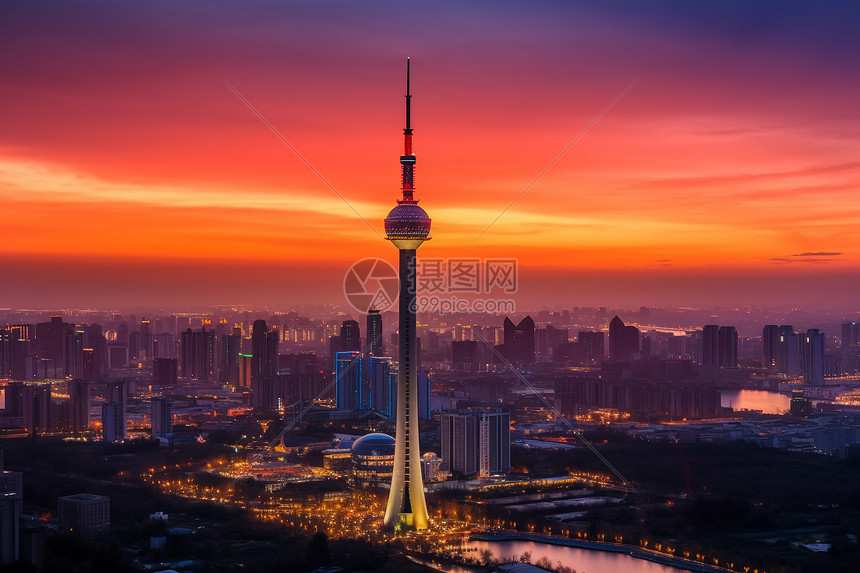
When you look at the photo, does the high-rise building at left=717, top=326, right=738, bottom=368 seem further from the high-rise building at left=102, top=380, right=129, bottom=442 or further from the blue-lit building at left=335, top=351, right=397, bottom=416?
the high-rise building at left=102, top=380, right=129, bottom=442

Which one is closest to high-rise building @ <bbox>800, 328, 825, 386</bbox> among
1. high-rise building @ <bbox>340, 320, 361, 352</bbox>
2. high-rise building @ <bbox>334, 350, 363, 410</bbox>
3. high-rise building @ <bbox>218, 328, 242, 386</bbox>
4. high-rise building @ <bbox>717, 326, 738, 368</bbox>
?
high-rise building @ <bbox>717, 326, 738, 368</bbox>

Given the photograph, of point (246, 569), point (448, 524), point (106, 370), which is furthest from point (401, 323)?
point (106, 370)

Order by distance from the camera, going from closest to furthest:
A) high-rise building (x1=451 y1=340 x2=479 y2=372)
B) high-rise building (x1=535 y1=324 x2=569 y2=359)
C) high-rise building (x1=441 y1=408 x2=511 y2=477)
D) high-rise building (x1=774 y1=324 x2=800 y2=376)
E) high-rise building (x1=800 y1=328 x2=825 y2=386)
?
high-rise building (x1=441 y1=408 x2=511 y2=477) → high-rise building (x1=800 y1=328 x2=825 y2=386) → high-rise building (x1=774 y1=324 x2=800 y2=376) → high-rise building (x1=451 y1=340 x2=479 y2=372) → high-rise building (x1=535 y1=324 x2=569 y2=359)

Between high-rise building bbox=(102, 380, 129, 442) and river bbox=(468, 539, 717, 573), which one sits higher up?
high-rise building bbox=(102, 380, 129, 442)

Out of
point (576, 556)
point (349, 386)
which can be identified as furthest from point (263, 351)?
point (576, 556)

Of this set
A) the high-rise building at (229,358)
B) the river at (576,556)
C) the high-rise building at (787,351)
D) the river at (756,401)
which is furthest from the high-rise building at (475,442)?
the high-rise building at (787,351)

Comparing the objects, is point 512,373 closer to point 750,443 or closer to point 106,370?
point 106,370
